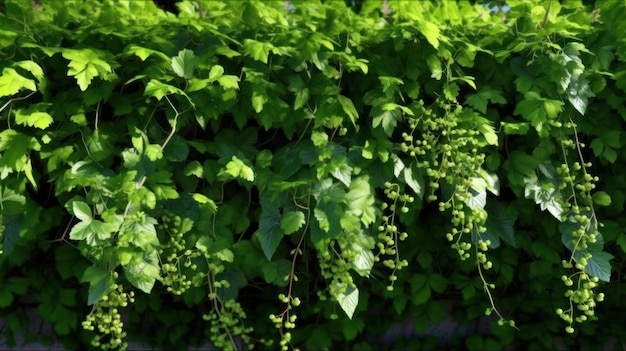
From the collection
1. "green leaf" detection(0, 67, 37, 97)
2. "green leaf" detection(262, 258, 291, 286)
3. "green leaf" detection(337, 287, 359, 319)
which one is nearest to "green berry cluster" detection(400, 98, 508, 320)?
"green leaf" detection(337, 287, 359, 319)

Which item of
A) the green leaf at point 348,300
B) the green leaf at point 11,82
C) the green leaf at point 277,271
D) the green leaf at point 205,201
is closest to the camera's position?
the green leaf at point 11,82

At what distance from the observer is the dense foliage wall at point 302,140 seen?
218 centimetres

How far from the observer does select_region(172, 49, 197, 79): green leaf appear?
7.24 ft

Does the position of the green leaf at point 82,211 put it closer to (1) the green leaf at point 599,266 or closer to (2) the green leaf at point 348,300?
(2) the green leaf at point 348,300

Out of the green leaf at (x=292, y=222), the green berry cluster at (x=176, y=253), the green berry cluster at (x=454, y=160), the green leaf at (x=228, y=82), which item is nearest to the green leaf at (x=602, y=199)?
the green berry cluster at (x=454, y=160)

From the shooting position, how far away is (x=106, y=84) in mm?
2316

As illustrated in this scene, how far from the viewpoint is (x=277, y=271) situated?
2402 mm

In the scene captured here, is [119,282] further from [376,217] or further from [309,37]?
[309,37]

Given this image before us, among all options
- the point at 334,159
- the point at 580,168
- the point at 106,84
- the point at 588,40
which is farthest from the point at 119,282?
the point at 588,40

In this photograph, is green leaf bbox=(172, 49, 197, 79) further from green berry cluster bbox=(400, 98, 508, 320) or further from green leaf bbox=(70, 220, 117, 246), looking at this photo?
green berry cluster bbox=(400, 98, 508, 320)

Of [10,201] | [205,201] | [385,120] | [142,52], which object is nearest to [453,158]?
[385,120]

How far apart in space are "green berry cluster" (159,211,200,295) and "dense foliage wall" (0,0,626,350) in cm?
1

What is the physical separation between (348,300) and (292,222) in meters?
0.41

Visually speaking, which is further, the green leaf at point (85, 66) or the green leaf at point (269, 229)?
the green leaf at point (269, 229)
